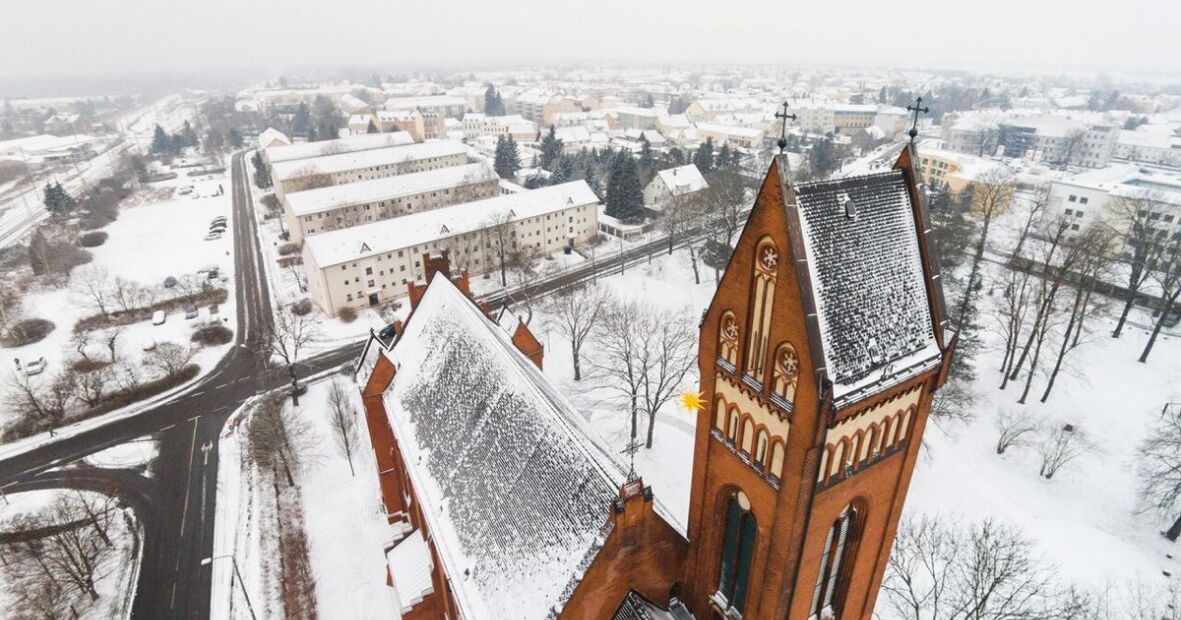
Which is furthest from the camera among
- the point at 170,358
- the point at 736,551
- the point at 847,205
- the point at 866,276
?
the point at 170,358

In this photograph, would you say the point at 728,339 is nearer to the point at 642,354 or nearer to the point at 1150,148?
the point at 642,354

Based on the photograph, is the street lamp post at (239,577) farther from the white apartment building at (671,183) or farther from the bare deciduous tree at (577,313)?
the white apartment building at (671,183)

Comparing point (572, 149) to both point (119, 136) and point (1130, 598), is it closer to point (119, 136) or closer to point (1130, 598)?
point (1130, 598)

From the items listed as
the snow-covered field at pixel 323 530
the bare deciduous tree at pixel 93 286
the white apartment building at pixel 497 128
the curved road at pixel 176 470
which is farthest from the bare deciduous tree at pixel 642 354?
the white apartment building at pixel 497 128

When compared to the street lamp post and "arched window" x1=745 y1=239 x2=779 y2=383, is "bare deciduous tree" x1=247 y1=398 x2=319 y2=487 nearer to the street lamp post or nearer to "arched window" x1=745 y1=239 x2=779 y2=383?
the street lamp post

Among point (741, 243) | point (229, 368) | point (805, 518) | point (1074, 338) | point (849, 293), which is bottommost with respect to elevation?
point (229, 368)

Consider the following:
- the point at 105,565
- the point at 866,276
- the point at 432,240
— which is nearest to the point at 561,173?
the point at 432,240

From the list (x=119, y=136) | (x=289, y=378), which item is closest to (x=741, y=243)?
(x=289, y=378)
